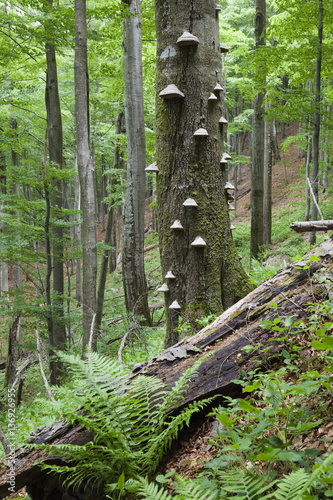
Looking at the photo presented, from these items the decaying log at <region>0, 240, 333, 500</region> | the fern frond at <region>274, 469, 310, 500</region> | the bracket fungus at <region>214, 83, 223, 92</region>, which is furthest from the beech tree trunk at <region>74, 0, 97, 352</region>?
the fern frond at <region>274, 469, 310, 500</region>

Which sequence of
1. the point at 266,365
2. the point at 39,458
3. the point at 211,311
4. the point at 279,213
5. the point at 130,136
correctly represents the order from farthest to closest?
the point at 279,213 → the point at 130,136 → the point at 211,311 → the point at 266,365 → the point at 39,458

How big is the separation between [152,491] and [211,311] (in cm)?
271

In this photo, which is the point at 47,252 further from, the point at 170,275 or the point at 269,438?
the point at 269,438

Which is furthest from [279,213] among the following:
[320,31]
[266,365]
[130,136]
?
[266,365]

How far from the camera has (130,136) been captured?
23.5 feet

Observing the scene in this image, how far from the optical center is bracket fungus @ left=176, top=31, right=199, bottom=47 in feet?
13.1

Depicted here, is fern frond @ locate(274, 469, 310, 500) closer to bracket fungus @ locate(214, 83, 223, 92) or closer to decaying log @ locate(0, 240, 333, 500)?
decaying log @ locate(0, 240, 333, 500)

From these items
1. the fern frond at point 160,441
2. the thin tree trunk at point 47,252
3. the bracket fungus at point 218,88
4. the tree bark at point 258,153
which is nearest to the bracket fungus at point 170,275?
the fern frond at point 160,441

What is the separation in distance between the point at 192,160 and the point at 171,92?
0.81 meters

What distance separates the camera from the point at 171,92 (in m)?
3.99

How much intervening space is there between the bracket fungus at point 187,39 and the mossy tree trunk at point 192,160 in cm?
8

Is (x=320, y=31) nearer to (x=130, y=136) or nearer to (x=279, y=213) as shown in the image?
(x=130, y=136)

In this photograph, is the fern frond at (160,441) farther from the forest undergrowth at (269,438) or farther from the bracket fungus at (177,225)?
the bracket fungus at (177,225)

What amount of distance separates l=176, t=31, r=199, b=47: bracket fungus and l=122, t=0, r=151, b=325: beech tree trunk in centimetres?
317
